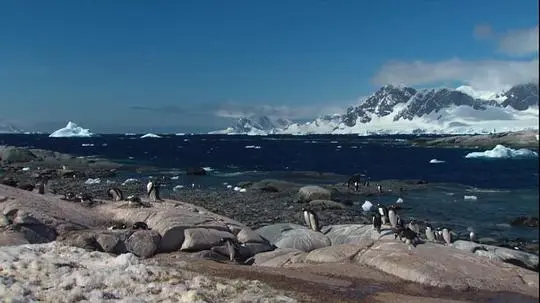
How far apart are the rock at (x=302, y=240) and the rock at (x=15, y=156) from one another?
241 feet

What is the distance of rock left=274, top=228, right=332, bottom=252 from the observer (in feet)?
79.5

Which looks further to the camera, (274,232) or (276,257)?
(274,232)

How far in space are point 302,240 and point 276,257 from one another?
355 centimetres

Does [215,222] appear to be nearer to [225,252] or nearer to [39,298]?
[225,252]

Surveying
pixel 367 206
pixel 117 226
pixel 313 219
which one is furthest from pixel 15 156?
pixel 117 226

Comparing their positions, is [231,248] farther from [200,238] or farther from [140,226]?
[140,226]

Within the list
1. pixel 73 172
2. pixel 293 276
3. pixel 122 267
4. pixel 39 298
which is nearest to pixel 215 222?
pixel 293 276

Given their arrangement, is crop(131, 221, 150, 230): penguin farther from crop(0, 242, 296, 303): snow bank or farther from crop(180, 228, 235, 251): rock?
crop(0, 242, 296, 303): snow bank

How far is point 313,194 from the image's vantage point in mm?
47531

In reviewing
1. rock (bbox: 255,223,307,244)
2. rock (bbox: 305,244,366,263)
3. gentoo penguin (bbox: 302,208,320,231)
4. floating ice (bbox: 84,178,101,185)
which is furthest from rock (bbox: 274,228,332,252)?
floating ice (bbox: 84,178,101,185)

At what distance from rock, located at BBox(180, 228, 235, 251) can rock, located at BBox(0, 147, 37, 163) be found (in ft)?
244

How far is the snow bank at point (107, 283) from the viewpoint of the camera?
12.0 m

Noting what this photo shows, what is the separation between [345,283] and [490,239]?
1899cm

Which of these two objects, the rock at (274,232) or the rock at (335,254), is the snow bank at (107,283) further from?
the rock at (274,232)
